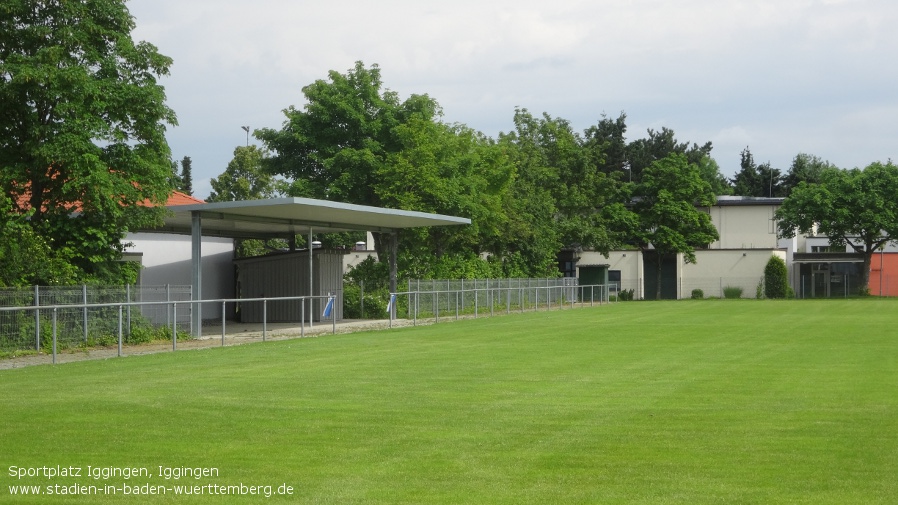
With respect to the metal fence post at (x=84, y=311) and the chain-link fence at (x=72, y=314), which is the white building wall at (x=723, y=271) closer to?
the chain-link fence at (x=72, y=314)

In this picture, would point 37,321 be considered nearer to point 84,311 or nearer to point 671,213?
point 84,311

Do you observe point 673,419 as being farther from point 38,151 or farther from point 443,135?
point 443,135

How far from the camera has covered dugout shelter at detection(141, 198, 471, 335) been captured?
26.0 m

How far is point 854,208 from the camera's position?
6425 centimetres

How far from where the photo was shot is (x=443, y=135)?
156 feet

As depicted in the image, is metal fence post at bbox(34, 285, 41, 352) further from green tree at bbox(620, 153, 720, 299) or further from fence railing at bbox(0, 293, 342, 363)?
green tree at bbox(620, 153, 720, 299)

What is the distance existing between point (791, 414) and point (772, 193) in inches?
3772

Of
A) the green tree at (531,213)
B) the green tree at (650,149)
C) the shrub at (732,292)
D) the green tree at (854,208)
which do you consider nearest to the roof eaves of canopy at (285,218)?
the green tree at (531,213)

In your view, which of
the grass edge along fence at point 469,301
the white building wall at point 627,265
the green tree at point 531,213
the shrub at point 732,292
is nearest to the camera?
the grass edge along fence at point 469,301

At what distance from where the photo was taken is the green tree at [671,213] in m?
66.4

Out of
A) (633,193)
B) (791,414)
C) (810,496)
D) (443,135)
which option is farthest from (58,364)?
(633,193)

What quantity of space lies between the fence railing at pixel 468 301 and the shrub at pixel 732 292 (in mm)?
19007

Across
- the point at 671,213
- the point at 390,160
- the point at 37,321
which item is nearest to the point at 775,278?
the point at 671,213

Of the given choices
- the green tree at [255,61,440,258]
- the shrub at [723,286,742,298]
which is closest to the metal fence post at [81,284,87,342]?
the green tree at [255,61,440,258]
